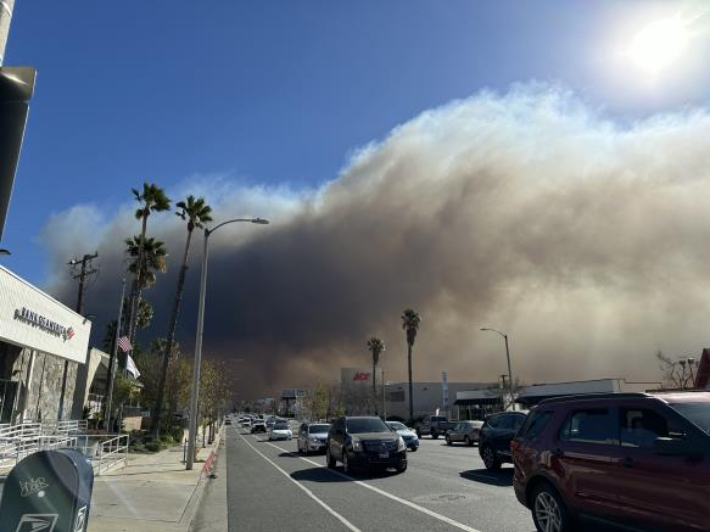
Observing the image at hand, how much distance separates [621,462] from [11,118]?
6567 mm

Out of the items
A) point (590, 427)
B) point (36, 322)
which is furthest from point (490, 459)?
point (36, 322)

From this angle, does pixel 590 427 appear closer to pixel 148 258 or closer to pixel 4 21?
pixel 4 21

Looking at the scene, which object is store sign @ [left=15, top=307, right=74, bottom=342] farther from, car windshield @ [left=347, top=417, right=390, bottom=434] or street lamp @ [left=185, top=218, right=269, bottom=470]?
car windshield @ [left=347, top=417, right=390, bottom=434]

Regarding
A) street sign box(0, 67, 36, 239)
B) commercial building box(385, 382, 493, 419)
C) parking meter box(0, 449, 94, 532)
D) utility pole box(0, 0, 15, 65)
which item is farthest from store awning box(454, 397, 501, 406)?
street sign box(0, 67, 36, 239)

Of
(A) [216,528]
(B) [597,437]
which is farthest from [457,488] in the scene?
(B) [597,437]

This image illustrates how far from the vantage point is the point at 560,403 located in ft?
25.4

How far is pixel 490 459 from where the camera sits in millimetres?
16688

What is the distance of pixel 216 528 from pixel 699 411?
305 inches

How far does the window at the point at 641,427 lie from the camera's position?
5973 mm

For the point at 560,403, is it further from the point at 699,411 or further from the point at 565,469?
the point at 699,411

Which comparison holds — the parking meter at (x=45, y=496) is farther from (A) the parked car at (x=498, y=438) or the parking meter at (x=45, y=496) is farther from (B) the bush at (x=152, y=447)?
(B) the bush at (x=152, y=447)

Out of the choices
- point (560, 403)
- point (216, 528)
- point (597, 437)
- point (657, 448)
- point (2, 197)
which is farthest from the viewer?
point (216, 528)

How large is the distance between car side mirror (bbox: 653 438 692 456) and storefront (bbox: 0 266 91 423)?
20173mm

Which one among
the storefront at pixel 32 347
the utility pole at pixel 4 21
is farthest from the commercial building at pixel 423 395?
the utility pole at pixel 4 21
